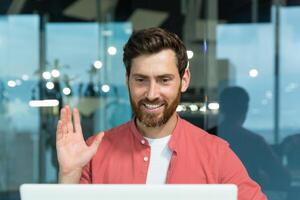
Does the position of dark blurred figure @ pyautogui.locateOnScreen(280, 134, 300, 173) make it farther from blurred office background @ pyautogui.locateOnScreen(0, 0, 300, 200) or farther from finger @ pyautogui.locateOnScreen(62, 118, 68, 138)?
finger @ pyautogui.locateOnScreen(62, 118, 68, 138)

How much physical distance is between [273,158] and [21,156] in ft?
6.72

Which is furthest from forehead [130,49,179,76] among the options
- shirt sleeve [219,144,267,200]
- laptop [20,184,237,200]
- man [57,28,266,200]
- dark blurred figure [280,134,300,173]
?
dark blurred figure [280,134,300,173]

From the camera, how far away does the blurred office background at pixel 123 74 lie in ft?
16.1

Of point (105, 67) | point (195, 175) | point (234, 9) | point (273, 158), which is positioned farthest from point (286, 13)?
point (195, 175)

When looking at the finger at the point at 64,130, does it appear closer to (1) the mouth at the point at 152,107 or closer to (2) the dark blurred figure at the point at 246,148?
(1) the mouth at the point at 152,107

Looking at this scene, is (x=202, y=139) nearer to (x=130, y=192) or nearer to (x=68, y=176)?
(x=68, y=176)

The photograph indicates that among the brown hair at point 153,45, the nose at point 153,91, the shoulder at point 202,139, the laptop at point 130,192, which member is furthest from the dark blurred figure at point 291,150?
the laptop at point 130,192

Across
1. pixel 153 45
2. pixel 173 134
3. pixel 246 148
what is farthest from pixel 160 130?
pixel 246 148

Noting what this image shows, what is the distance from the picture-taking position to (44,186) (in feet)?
3.82

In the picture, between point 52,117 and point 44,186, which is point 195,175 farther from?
point 52,117

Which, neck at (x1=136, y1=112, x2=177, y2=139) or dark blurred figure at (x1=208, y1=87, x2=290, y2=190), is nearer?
neck at (x1=136, y1=112, x2=177, y2=139)

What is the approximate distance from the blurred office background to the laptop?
3.67 m

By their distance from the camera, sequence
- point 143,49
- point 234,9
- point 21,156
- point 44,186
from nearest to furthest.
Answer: point 44,186 < point 143,49 < point 234,9 < point 21,156

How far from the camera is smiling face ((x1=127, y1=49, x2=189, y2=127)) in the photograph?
1600mm
